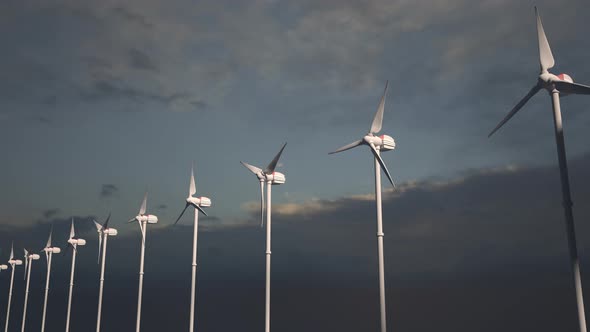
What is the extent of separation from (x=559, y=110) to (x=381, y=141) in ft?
52.9

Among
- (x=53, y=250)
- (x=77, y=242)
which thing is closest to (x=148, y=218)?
(x=77, y=242)

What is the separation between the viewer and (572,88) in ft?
122

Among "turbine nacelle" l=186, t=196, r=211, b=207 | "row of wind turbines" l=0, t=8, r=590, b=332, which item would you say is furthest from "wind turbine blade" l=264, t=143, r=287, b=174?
"turbine nacelle" l=186, t=196, r=211, b=207

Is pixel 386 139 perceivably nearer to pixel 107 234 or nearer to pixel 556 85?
pixel 556 85

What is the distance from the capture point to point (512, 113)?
1580 inches

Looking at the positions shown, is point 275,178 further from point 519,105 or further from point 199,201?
point 519,105

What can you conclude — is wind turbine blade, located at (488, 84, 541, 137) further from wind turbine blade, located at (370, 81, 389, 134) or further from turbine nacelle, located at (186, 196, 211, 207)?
turbine nacelle, located at (186, 196, 211, 207)

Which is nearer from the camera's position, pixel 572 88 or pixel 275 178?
pixel 572 88

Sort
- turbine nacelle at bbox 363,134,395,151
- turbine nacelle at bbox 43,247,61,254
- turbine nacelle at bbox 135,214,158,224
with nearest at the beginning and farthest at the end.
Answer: turbine nacelle at bbox 363,134,395,151, turbine nacelle at bbox 135,214,158,224, turbine nacelle at bbox 43,247,61,254

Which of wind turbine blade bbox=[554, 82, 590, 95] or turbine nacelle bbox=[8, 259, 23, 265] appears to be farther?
turbine nacelle bbox=[8, 259, 23, 265]

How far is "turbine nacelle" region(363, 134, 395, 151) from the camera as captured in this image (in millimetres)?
49094

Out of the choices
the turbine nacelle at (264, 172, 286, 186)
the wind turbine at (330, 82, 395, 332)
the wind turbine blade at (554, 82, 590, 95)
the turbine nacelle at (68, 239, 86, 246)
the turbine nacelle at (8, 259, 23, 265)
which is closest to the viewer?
the wind turbine blade at (554, 82, 590, 95)

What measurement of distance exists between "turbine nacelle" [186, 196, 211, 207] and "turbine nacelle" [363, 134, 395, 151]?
32347mm

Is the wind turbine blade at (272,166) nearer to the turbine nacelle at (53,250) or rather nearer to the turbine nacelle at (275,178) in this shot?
the turbine nacelle at (275,178)
